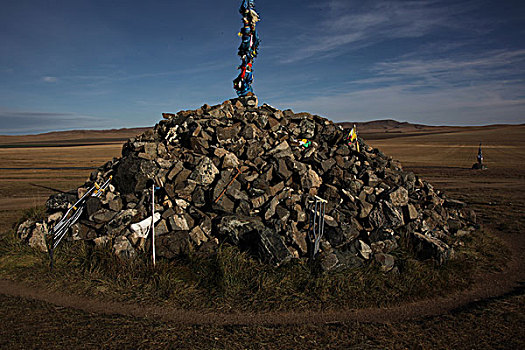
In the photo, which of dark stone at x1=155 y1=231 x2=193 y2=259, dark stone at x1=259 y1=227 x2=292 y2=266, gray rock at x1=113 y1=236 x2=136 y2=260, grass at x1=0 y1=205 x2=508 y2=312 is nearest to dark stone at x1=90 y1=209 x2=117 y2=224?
grass at x1=0 y1=205 x2=508 y2=312

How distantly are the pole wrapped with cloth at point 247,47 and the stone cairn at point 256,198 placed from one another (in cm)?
134

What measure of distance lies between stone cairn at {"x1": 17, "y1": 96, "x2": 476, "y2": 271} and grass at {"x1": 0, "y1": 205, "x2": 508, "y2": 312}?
37 cm

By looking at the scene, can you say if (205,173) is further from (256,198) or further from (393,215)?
(393,215)

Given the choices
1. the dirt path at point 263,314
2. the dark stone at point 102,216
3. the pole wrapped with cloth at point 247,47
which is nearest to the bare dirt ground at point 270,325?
the dirt path at point 263,314

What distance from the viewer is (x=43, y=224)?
1001 cm

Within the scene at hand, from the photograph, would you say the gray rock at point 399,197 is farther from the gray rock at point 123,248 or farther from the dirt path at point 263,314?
the gray rock at point 123,248

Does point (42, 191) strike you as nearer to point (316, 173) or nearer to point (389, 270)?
point (316, 173)

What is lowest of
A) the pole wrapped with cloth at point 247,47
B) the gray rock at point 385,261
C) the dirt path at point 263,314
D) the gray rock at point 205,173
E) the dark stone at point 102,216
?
the dirt path at point 263,314

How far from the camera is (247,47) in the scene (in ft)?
42.0

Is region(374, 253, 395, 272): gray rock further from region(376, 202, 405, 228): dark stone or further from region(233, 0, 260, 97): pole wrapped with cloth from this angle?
region(233, 0, 260, 97): pole wrapped with cloth

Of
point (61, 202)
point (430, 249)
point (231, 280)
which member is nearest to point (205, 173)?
point (231, 280)

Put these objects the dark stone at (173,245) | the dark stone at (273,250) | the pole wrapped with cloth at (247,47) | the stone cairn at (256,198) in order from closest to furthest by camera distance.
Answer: the dark stone at (273,250) → the dark stone at (173,245) → the stone cairn at (256,198) → the pole wrapped with cloth at (247,47)

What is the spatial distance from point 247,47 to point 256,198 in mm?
6609

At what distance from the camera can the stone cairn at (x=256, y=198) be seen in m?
8.95
